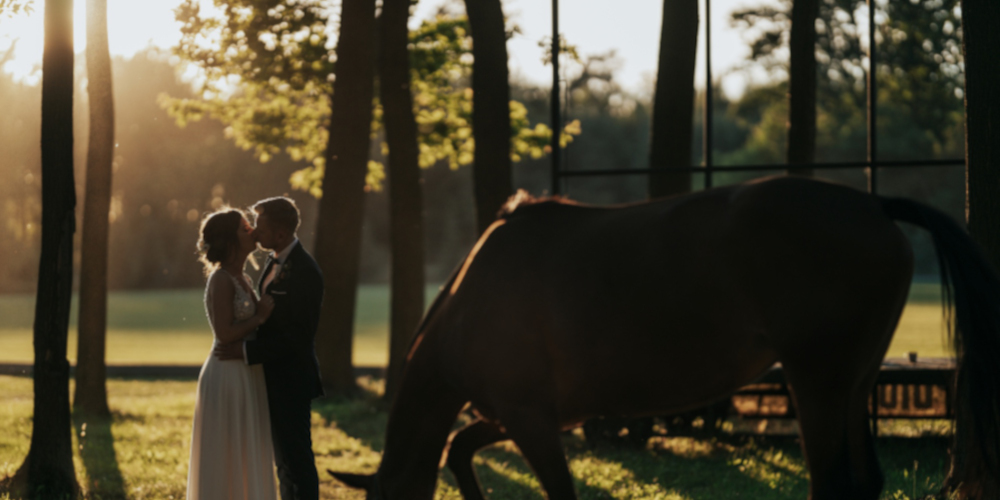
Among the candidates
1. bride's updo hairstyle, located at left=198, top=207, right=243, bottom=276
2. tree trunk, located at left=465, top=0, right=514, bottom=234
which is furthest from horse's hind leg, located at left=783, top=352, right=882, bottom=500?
tree trunk, located at left=465, top=0, right=514, bottom=234

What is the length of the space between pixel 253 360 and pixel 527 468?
4063 mm

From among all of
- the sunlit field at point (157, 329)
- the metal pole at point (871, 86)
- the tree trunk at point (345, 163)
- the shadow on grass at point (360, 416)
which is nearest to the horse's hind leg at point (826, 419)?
the metal pole at point (871, 86)

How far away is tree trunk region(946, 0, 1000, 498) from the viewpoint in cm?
562

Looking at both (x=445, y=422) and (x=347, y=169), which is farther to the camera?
(x=347, y=169)

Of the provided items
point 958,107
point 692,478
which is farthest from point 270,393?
point 958,107

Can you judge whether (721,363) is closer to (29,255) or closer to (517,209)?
(517,209)

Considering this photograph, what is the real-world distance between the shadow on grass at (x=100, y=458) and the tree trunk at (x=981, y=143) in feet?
19.7

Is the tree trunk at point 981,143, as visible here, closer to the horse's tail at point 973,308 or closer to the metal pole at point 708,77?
the horse's tail at point 973,308

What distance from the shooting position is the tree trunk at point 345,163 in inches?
507

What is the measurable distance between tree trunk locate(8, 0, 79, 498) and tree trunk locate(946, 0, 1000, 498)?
6.16m

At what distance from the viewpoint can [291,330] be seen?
190 inches

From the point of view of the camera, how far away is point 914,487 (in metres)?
6.64

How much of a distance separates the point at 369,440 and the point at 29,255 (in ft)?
151

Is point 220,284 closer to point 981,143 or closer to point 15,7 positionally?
point 15,7
